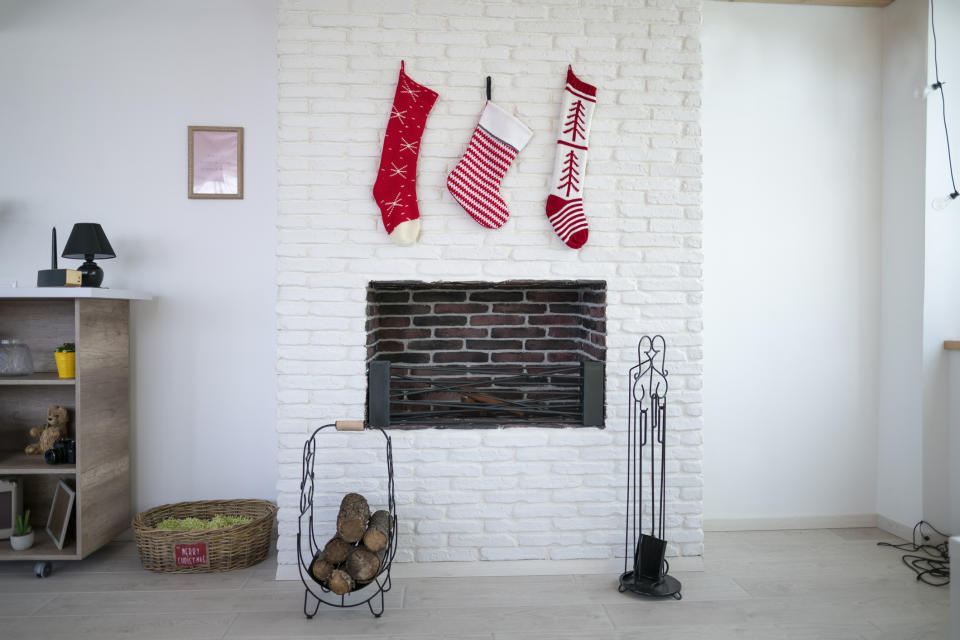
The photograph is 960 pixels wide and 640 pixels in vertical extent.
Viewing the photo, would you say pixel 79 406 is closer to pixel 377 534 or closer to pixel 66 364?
pixel 66 364

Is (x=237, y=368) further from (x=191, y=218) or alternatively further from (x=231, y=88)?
Result: (x=231, y=88)

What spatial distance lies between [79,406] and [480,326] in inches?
61.1

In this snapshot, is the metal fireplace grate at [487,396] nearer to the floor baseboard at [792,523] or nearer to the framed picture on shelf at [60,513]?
the floor baseboard at [792,523]

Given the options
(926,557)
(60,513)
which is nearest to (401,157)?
(60,513)

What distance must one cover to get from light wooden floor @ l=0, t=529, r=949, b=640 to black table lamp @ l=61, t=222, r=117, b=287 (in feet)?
3.58

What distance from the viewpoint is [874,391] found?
3051 millimetres

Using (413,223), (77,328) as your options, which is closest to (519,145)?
(413,223)

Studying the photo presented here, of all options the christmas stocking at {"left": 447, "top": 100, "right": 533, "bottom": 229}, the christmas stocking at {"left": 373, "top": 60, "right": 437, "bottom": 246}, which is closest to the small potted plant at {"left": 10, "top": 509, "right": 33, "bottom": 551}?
the christmas stocking at {"left": 373, "top": 60, "right": 437, "bottom": 246}

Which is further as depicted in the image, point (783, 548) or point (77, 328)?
Answer: point (783, 548)

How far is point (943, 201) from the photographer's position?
9.12 ft

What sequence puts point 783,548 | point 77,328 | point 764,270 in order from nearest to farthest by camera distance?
point 77,328 < point 783,548 < point 764,270

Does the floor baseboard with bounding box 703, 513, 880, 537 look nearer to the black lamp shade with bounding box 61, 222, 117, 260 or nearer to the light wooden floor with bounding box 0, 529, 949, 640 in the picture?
the light wooden floor with bounding box 0, 529, 949, 640

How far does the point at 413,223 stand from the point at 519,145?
0.47 metres

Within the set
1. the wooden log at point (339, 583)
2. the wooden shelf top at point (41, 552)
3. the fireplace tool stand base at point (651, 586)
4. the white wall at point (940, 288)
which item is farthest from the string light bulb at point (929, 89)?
the wooden shelf top at point (41, 552)
